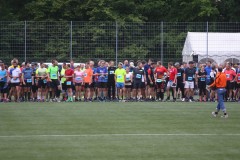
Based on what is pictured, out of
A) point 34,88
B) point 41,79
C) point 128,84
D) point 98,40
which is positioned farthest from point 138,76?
point 98,40

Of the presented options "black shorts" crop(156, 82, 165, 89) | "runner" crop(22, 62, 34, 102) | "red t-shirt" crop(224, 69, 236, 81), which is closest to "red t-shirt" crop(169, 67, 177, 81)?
"black shorts" crop(156, 82, 165, 89)

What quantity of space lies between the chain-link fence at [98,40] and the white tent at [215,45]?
0.19ft

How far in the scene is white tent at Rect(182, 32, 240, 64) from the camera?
3600 cm

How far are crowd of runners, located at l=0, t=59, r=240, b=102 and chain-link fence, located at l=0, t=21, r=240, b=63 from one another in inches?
161

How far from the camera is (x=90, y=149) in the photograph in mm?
13797

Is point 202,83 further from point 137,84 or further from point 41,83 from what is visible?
point 41,83

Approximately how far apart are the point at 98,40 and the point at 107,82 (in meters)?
4.98

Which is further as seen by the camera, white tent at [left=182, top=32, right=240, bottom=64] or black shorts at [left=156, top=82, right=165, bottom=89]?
white tent at [left=182, top=32, right=240, bottom=64]

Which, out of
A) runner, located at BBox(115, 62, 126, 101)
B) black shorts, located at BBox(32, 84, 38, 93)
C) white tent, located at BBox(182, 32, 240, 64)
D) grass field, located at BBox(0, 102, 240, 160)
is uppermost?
white tent, located at BBox(182, 32, 240, 64)

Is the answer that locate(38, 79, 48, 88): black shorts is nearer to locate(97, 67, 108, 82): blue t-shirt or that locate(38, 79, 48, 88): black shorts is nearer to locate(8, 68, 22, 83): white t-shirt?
locate(8, 68, 22, 83): white t-shirt

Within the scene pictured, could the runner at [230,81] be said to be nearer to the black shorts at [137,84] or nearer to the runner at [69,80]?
the black shorts at [137,84]

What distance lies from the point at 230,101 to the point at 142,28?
8.07 meters

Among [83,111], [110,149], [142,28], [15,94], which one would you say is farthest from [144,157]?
[142,28]

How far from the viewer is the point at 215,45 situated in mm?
36188
